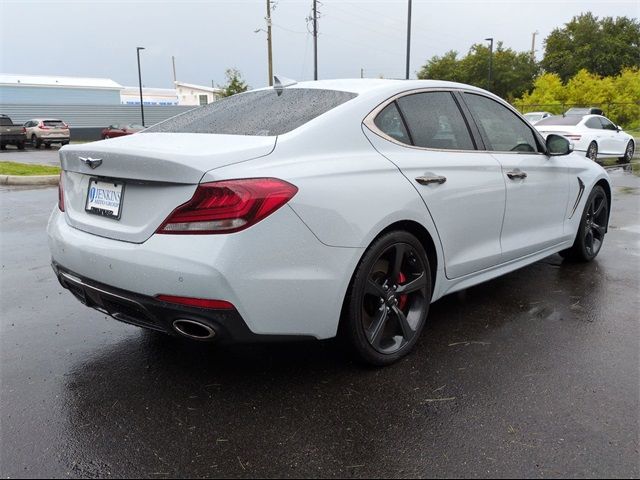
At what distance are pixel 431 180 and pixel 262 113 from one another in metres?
1.05

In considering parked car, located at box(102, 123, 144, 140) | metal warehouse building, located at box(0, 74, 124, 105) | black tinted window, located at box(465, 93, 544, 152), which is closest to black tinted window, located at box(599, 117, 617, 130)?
black tinted window, located at box(465, 93, 544, 152)

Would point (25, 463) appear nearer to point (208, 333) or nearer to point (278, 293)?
point (208, 333)

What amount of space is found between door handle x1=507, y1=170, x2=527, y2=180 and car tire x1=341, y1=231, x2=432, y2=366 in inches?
43.2

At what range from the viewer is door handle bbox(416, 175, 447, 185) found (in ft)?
10.5

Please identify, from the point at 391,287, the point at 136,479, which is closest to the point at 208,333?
the point at 136,479

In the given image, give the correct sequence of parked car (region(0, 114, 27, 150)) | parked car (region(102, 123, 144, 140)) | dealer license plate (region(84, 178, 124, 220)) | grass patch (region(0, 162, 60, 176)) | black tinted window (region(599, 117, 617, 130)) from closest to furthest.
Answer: dealer license plate (region(84, 178, 124, 220)) → grass patch (region(0, 162, 60, 176)) → black tinted window (region(599, 117, 617, 130)) → parked car (region(0, 114, 27, 150)) → parked car (region(102, 123, 144, 140))

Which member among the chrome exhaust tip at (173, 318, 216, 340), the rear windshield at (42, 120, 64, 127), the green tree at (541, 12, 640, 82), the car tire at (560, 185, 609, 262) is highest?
the green tree at (541, 12, 640, 82)

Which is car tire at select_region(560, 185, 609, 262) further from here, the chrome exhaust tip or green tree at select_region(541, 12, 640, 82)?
green tree at select_region(541, 12, 640, 82)

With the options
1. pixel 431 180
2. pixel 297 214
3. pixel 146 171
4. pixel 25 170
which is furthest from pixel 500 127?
pixel 25 170

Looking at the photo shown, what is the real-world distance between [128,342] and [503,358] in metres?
2.29

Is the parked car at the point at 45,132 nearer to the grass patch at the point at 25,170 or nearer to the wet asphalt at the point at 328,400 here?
the grass patch at the point at 25,170

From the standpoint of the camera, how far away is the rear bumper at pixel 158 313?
249 cm

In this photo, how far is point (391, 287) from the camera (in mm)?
3174

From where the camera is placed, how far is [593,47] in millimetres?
57188
